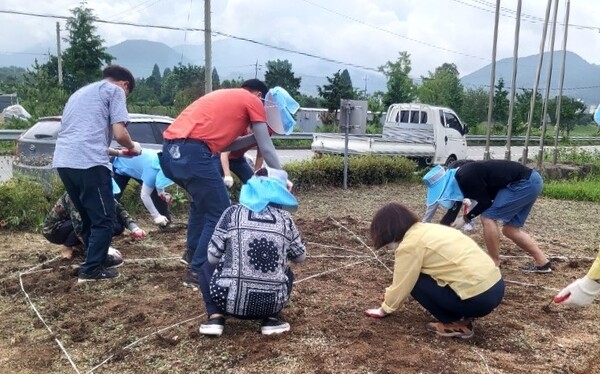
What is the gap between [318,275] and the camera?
185 inches

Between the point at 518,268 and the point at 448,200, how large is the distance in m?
1.07

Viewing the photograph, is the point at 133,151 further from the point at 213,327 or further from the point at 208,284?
the point at 213,327

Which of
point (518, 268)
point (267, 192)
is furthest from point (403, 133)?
point (267, 192)

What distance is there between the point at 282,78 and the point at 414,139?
1041 inches

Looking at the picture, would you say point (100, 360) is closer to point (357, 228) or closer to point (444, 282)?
point (444, 282)

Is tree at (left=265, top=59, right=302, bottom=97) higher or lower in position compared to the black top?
higher

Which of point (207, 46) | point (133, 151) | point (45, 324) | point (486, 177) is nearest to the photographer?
point (45, 324)

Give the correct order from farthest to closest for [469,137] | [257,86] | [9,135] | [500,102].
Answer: [500,102] < [469,137] < [9,135] < [257,86]

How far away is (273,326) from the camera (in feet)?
11.0

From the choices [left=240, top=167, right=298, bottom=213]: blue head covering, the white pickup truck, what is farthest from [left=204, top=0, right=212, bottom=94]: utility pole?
[left=240, top=167, right=298, bottom=213]: blue head covering

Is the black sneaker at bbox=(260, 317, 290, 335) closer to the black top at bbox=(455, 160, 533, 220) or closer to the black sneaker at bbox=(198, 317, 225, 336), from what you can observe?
the black sneaker at bbox=(198, 317, 225, 336)

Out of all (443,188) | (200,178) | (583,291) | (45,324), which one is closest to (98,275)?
(45,324)

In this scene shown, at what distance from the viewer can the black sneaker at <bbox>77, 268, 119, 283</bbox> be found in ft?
14.3

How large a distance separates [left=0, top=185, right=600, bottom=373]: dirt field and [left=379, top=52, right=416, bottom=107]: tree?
29028mm
